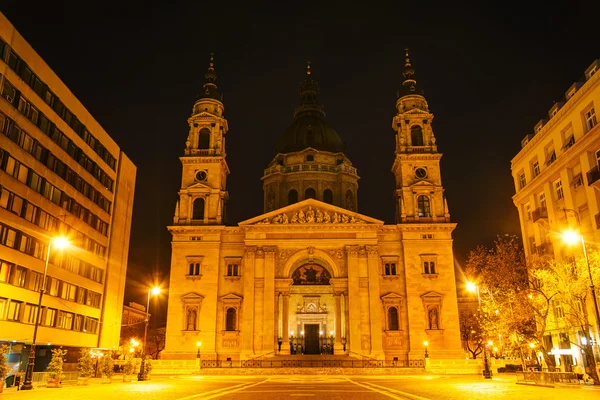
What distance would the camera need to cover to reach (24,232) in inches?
1494

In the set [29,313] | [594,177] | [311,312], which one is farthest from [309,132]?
[29,313]

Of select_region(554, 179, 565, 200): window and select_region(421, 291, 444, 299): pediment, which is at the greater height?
select_region(554, 179, 565, 200): window

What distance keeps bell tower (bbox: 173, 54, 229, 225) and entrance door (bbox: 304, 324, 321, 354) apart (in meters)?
18.0

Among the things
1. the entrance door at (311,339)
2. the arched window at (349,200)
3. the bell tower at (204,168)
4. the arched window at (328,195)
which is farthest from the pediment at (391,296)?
the arched window at (328,195)

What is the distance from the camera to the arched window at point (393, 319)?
2235 inches

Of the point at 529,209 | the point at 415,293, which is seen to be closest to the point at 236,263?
the point at 415,293

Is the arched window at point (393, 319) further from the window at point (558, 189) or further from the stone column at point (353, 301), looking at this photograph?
the window at point (558, 189)

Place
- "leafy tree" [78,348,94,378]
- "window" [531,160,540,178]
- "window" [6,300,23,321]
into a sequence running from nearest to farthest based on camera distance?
1. "leafy tree" [78,348,94,378]
2. "window" [6,300,23,321]
3. "window" [531,160,540,178]

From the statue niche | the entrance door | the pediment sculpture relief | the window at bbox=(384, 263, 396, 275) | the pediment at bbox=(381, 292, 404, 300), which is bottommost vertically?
the entrance door

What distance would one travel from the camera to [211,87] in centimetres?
6762

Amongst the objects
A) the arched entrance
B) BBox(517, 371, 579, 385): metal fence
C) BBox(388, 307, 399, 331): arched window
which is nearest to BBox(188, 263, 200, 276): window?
the arched entrance

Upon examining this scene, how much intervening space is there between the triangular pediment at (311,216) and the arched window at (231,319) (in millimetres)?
9596

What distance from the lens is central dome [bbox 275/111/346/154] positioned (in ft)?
262

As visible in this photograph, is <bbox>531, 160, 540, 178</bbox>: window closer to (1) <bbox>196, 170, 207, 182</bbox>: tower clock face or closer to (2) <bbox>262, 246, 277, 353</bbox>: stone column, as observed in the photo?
(2) <bbox>262, 246, 277, 353</bbox>: stone column
